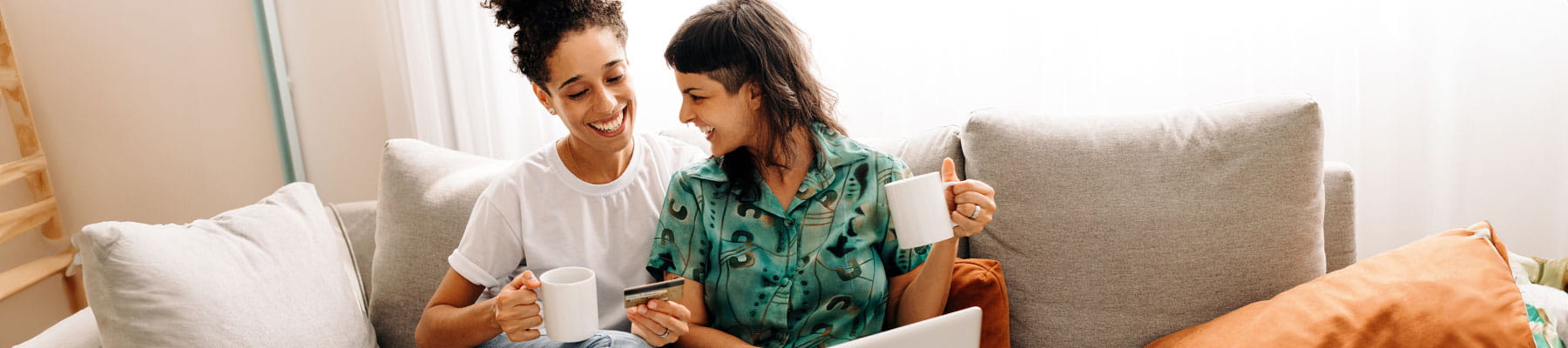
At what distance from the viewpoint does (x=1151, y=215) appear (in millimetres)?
1514

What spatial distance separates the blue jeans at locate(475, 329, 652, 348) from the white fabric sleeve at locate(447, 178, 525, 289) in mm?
101

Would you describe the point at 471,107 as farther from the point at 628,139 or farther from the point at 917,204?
the point at 917,204

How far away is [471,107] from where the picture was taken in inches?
94.6

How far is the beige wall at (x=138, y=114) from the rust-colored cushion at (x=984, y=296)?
2.06 metres

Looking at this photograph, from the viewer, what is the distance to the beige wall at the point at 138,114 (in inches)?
95.4

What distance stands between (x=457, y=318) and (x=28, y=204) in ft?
→ 6.47

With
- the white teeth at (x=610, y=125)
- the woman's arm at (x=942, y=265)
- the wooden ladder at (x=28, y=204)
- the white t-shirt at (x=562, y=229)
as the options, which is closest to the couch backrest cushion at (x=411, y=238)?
the white t-shirt at (x=562, y=229)

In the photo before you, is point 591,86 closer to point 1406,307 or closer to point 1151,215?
point 1151,215

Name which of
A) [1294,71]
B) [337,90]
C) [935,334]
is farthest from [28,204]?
[1294,71]

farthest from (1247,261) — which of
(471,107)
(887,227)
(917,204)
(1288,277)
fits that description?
(471,107)

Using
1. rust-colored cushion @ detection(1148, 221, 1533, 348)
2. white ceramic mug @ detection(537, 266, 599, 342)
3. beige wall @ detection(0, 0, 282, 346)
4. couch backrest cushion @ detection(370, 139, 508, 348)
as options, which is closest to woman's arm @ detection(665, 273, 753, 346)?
white ceramic mug @ detection(537, 266, 599, 342)

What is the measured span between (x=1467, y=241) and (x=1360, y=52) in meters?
0.93

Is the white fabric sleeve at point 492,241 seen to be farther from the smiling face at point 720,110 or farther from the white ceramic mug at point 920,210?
the white ceramic mug at point 920,210

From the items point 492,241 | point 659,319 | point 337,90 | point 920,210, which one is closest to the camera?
point 920,210
